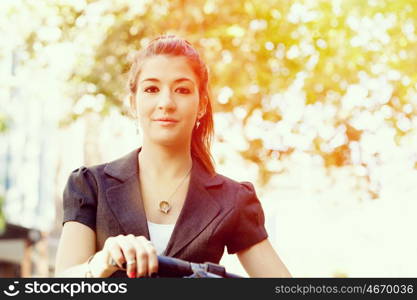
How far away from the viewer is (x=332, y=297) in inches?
71.6

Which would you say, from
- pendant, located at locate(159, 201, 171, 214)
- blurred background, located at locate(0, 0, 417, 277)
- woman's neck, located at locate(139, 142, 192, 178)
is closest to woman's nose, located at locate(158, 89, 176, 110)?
woman's neck, located at locate(139, 142, 192, 178)

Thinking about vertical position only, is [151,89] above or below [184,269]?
above

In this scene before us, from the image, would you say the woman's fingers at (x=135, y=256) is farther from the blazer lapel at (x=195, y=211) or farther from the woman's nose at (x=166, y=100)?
the woman's nose at (x=166, y=100)

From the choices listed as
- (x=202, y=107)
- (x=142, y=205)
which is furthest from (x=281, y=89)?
(x=142, y=205)

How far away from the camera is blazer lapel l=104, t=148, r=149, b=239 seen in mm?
1371

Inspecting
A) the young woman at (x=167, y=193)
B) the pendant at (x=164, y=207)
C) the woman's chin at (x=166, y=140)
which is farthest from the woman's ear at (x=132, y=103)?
the pendant at (x=164, y=207)

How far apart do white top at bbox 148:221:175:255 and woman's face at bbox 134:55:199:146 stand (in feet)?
0.61

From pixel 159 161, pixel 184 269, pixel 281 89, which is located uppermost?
pixel 281 89

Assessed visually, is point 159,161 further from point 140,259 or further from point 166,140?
point 140,259

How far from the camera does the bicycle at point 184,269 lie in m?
1.10

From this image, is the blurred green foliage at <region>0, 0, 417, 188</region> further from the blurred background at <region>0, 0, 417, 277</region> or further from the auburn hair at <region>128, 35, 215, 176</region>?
the auburn hair at <region>128, 35, 215, 176</region>

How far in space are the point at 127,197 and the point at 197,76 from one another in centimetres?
31

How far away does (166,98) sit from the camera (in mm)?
1429

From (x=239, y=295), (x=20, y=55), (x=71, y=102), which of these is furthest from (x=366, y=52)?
(x=239, y=295)
